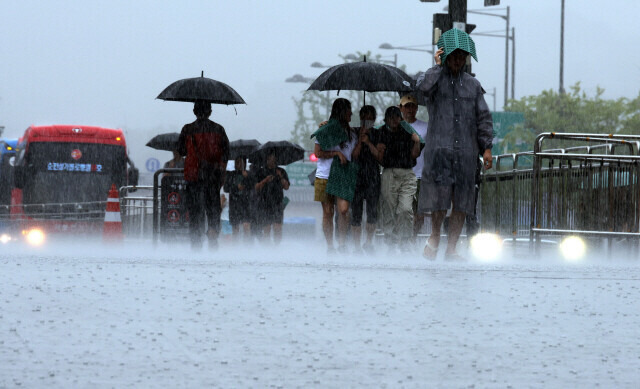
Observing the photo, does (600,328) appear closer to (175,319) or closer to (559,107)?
(175,319)

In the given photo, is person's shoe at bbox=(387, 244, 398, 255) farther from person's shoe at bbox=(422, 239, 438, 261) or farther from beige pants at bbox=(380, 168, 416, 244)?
person's shoe at bbox=(422, 239, 438, 261)

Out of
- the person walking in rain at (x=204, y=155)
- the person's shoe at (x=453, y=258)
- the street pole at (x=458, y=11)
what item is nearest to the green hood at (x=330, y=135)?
the person walking in rain at (x=204, y=155)

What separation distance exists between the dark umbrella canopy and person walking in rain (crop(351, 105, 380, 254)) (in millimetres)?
757

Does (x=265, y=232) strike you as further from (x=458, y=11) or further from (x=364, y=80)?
(x=364, y=80)

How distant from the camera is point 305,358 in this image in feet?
18.6

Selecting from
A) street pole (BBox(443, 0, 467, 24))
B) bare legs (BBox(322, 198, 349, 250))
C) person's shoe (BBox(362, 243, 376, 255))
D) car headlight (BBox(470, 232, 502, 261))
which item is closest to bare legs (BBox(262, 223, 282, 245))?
car headlight (BBox(470, 232, 502, 261))

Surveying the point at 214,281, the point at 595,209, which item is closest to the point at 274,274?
the point at 214,281

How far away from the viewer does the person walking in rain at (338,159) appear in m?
12.8

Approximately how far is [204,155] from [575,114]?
202ft

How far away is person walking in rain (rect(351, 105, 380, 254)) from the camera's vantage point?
12.9 meters

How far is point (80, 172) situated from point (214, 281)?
56.8 ft

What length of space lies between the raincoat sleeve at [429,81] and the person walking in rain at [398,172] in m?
1.78

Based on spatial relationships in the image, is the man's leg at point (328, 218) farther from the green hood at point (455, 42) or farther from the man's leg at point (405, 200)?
the green hood at point (455, 42)

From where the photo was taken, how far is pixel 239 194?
19.6 m
